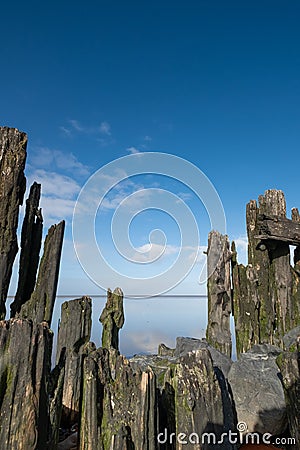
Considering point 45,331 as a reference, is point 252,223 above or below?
above

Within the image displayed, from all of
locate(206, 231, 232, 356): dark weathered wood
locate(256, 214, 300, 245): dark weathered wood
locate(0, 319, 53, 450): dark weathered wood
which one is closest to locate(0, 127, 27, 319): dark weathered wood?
locate(0, 319, 53, 450): dark weathered wood

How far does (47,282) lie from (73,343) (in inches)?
50.0

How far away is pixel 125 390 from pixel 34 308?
7.86 feet

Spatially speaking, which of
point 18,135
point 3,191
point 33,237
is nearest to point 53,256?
point 33,237

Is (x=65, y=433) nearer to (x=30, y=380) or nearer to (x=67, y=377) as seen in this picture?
(x=67, y=377)

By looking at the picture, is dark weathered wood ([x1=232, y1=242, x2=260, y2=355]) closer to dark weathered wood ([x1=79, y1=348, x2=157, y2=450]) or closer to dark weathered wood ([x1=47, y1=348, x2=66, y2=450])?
dark weathered wood ([x1=79, y1=348, x2=157, y2=450])

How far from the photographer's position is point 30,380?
363cm

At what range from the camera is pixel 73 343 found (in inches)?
259

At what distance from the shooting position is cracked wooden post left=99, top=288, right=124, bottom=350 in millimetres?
7645

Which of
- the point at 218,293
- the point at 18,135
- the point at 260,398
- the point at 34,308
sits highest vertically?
the point at 18,135

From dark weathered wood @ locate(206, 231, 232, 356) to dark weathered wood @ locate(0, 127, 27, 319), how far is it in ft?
17.2

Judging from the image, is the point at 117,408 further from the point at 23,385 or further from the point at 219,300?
the point at 219,300

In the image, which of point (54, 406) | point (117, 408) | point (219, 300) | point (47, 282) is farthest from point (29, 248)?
point (219, 300)

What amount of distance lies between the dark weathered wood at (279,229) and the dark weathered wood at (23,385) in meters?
7.22
